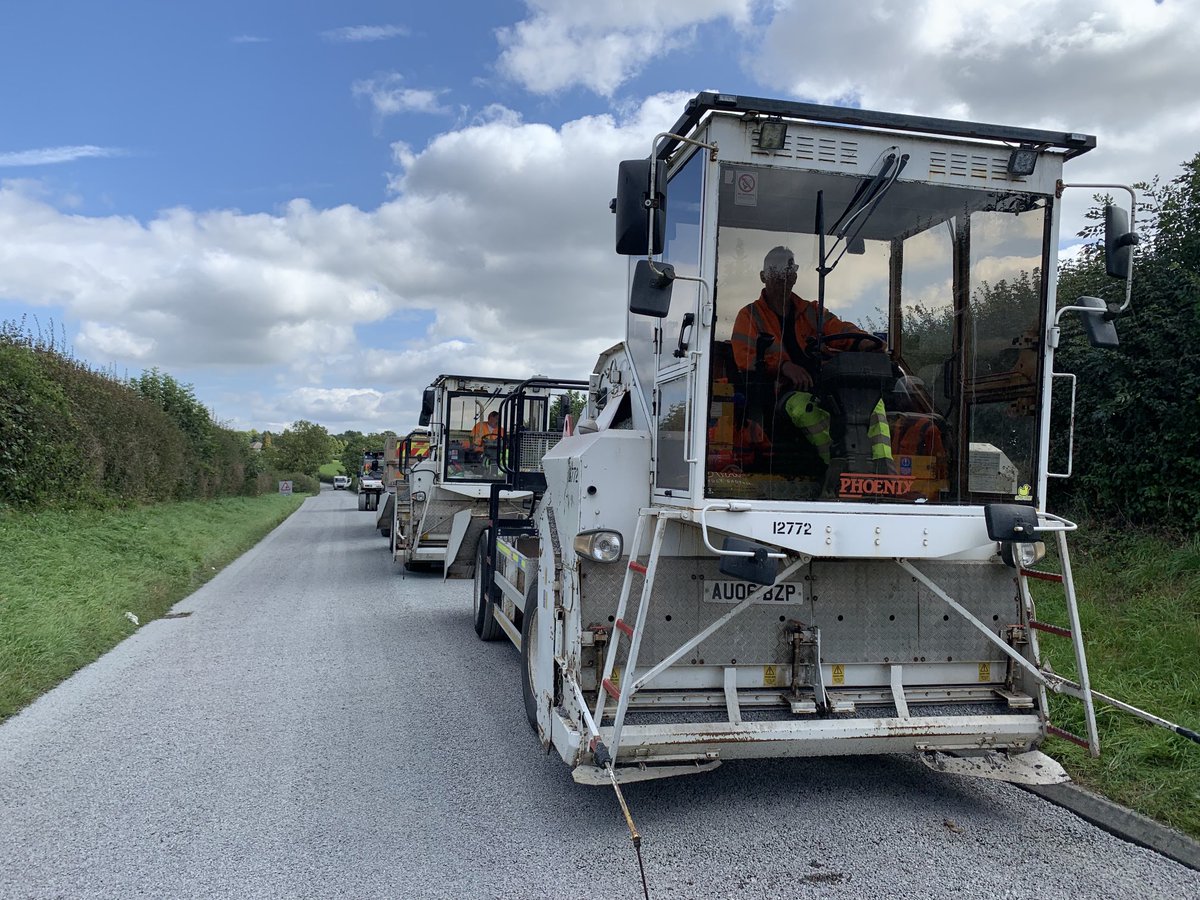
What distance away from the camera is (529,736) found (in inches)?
213

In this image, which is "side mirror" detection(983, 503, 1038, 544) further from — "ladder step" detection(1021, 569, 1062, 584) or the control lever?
the control lever

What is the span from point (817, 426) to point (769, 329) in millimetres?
526

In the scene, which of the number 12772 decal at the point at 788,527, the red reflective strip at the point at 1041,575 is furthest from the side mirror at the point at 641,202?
the red reflective strip at the point at 1041,575

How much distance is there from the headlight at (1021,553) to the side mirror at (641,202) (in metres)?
2.34

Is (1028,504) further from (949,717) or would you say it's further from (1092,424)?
(1092,424)

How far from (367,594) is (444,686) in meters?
5.52

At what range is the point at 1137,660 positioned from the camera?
5848mm

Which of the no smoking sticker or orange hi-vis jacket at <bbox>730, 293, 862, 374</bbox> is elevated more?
the no smoking sticker

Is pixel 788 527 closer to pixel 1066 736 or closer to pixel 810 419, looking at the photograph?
pixel 810 419

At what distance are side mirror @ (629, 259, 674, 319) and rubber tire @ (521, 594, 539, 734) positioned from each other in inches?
85.7

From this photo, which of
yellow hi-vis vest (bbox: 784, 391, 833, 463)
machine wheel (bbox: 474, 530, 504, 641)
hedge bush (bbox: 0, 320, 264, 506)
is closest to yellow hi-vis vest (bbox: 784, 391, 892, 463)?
yellow hi-vis vest (bbox: 784, 391, 833, 463)

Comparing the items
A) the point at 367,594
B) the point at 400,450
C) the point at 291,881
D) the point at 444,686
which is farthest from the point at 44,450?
the point at 291,881

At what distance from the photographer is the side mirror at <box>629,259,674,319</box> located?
3758mm

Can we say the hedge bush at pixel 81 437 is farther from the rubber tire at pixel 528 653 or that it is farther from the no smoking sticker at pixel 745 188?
the no smoking sticker at pixel 745 188
